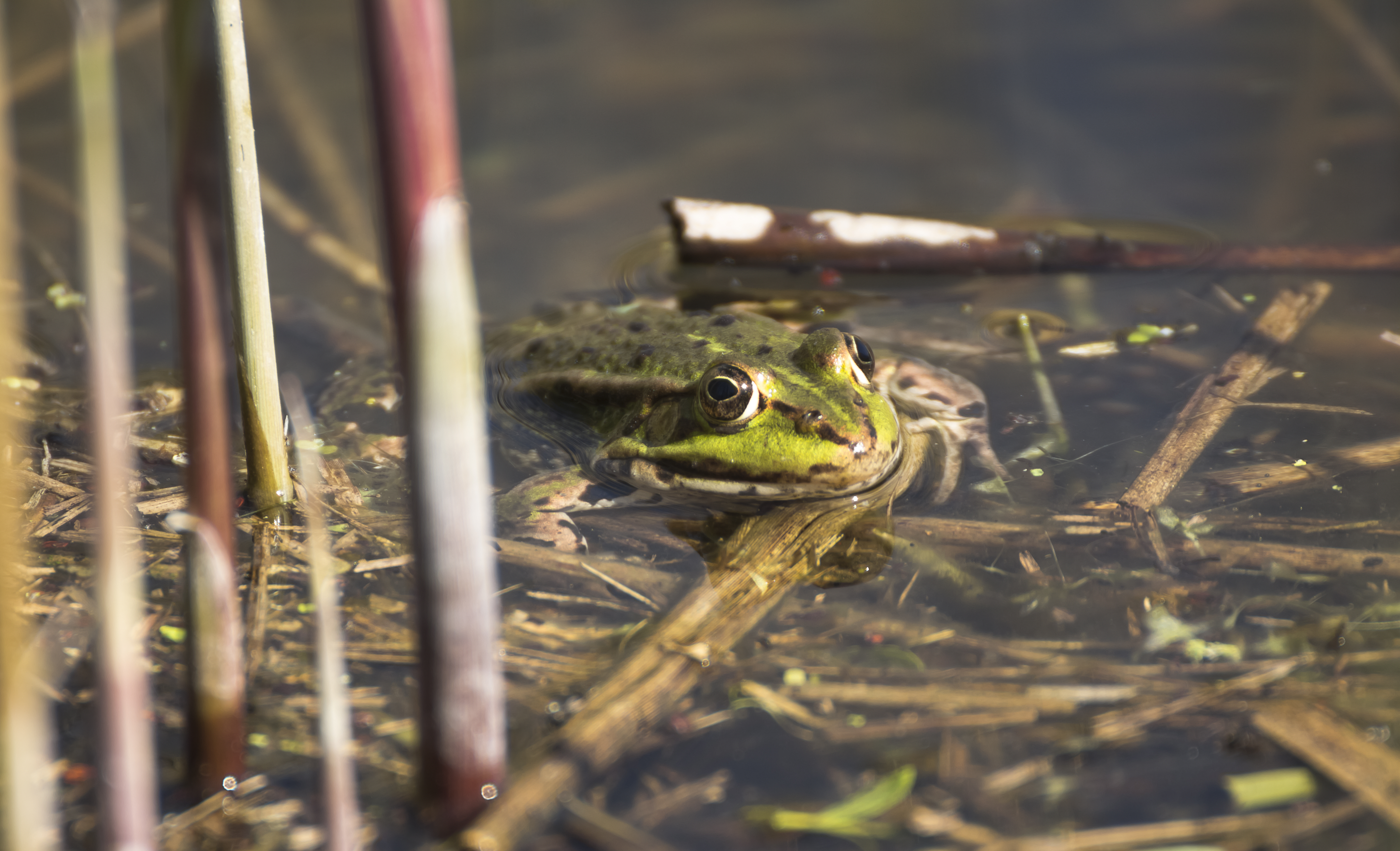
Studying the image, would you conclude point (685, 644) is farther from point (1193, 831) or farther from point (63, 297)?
point (63, 297)

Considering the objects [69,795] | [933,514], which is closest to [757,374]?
[933,514]

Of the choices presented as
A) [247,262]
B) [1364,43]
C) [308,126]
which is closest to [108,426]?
[247,262]

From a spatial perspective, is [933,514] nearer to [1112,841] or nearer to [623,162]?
[1112,841]

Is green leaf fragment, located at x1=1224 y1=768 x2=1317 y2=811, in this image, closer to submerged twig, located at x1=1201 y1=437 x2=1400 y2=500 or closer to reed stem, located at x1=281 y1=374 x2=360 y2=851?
submerged twig, located at x1=1201 y1=437 x2=1400 y2=500

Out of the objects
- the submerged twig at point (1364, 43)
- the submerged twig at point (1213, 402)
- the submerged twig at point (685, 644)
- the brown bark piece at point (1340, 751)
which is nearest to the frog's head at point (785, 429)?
the submerged twig at point (685, 644)

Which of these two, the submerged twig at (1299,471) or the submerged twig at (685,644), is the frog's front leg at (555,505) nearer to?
the submerged twig at (685,644)

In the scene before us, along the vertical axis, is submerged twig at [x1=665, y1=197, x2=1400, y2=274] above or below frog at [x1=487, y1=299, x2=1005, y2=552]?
above

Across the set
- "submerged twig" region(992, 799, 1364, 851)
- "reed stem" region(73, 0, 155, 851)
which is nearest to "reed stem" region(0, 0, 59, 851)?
"reed stem" region(73, 0, 155, 851)
